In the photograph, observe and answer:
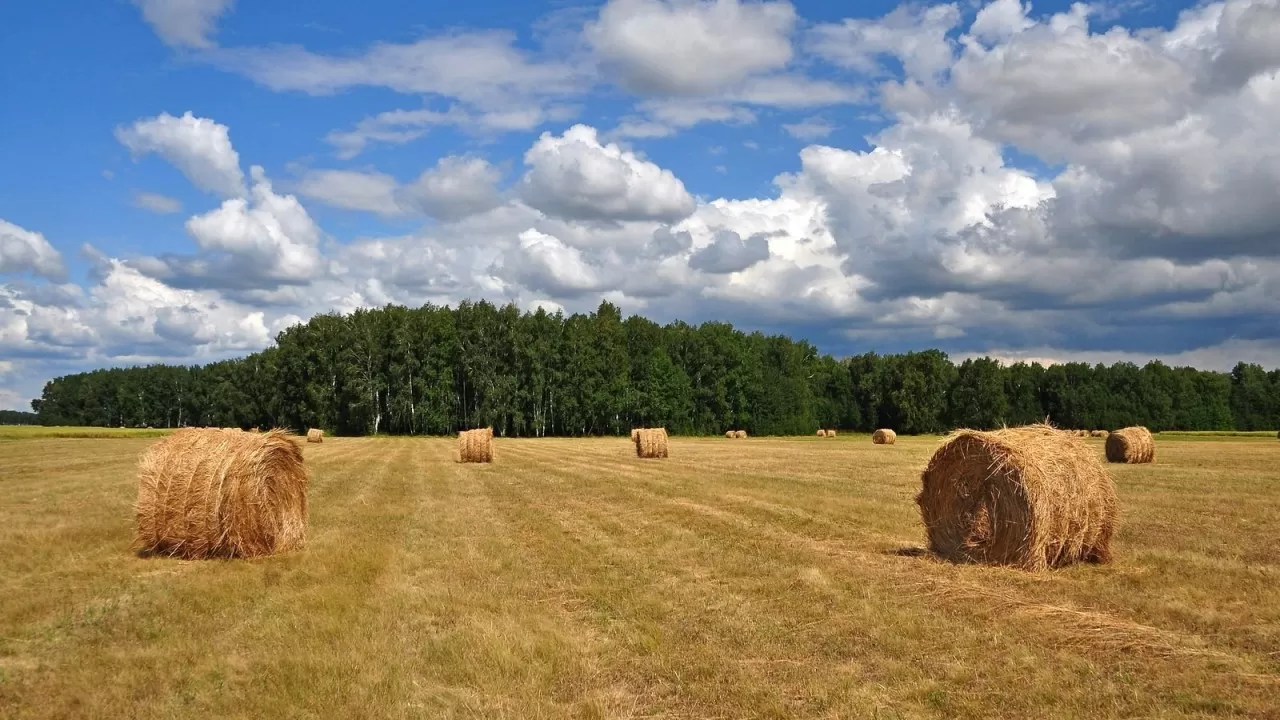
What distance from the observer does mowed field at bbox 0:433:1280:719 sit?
691cm

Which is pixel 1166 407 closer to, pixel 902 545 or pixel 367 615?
pixel 902 545

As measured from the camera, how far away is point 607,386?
9350 cm

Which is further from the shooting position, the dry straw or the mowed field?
the dry straw

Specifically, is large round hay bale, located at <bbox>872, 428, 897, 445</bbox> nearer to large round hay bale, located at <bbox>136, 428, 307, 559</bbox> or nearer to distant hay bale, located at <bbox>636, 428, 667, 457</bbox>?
distant hay bale, located at <bbox>636, 428, 667, 457</bbox>

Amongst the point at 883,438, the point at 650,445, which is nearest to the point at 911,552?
the point at 650,445

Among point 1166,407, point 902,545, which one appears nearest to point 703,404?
point 1166,407

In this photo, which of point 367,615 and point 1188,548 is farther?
point 1188,548

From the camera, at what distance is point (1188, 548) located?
13.1 m

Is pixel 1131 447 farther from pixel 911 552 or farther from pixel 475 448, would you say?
pixel 911 552

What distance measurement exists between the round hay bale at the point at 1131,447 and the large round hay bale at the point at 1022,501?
24544 mm

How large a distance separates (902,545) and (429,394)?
75571mm

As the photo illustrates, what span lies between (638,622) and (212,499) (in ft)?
24.7

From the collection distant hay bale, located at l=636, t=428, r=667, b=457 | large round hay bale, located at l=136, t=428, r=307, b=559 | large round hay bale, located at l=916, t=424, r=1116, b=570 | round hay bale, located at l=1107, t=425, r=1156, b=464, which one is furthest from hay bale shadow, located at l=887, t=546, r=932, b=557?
distant hay bale, located at l=636, t=428, r=667, b=457

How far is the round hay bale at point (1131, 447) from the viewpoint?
34.4 metres
